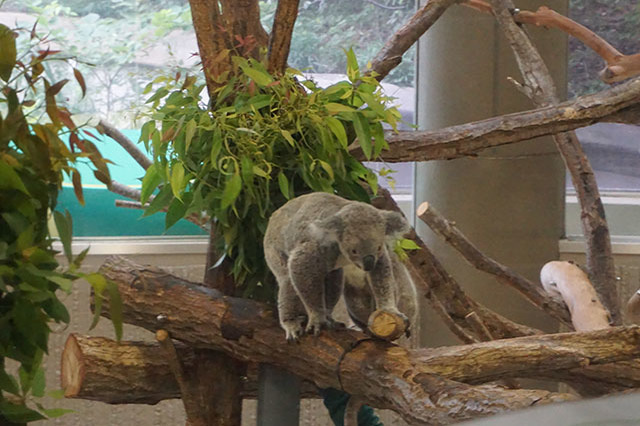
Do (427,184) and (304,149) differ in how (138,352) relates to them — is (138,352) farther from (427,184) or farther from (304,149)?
(427,184)

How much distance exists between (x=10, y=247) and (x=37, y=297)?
3.3 inches

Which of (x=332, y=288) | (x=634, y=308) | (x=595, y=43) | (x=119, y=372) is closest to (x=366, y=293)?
(x=332, y=288)

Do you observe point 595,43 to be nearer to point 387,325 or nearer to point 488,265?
point 488,265

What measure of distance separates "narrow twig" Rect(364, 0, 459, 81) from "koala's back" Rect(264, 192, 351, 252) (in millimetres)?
776

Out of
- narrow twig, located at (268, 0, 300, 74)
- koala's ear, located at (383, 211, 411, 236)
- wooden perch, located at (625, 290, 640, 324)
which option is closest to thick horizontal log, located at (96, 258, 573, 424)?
koala's ear, located at (383, 211, 411, 236)

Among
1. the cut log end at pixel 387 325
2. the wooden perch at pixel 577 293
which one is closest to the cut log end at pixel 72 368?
the cut log end at pixel 387 325

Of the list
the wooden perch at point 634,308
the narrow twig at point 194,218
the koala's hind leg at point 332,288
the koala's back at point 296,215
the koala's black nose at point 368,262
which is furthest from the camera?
the wooden perch at point 634,308

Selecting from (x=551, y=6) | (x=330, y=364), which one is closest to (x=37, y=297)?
(x=330, y=364)

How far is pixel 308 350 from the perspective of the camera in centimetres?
179

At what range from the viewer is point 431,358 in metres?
1.63

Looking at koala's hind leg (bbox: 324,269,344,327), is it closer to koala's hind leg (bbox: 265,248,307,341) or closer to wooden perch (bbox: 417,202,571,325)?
koala's hind leg (bbox: 265,248,307,341)

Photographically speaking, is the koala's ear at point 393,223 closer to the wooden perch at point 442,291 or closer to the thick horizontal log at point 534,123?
the thick horizontal log at point 534,123

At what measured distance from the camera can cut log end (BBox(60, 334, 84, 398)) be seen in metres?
1.90

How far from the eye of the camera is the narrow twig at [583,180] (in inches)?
107
